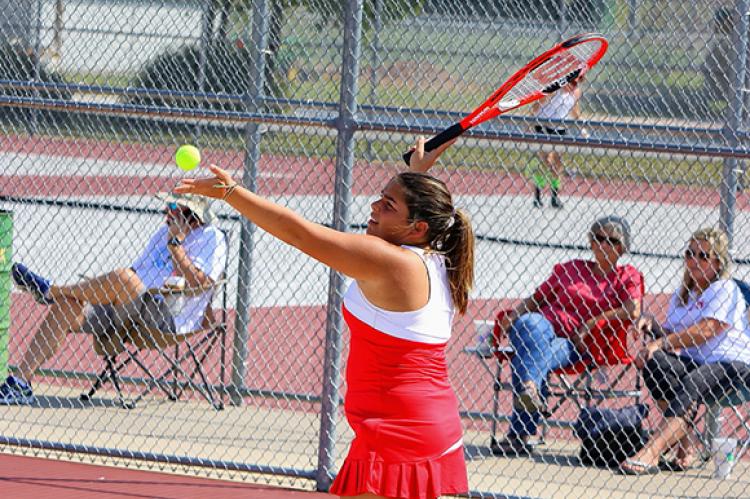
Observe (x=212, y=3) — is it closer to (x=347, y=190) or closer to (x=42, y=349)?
(x=42, y=349)

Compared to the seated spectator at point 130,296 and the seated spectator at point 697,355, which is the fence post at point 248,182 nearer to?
the seated spectator at point 130,296

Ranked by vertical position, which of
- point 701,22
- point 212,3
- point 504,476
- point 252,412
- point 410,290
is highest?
point 701,22

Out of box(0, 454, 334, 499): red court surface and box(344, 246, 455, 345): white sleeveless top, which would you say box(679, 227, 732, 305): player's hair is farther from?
box(344, 246, 455, 345): white sleeveless top

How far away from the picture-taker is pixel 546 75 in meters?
4.78

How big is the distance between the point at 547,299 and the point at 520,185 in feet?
33.4

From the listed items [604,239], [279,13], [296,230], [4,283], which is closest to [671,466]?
[604,239]

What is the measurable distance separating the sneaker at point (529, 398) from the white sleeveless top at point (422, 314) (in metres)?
2.49

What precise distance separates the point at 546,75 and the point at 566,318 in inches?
75.2

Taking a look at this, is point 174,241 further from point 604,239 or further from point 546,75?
point 546,75

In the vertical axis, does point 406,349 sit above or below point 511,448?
below

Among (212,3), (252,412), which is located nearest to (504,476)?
(252,412)

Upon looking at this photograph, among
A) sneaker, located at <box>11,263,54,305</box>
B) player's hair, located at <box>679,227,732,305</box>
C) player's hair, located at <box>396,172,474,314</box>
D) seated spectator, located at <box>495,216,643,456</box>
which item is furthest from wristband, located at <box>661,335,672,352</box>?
sneaker, located at <box>11,263,54,305</box>

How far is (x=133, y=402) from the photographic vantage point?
6820 millimetres

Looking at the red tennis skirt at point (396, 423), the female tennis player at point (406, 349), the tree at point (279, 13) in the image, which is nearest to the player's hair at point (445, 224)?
the female tennis player at point (406, 349)
